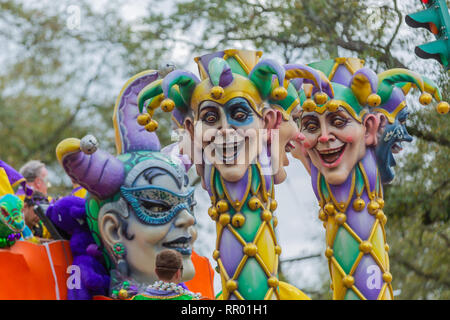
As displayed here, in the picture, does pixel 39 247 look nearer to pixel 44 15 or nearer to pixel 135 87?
pixel 135 87

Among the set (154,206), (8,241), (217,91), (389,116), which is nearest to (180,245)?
(154,206)

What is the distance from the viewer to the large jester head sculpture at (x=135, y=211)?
5586mm

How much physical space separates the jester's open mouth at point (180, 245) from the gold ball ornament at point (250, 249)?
4.76ft

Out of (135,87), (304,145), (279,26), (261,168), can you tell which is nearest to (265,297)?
(261,168)

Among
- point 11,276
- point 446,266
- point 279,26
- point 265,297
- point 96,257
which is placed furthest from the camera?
point 279,26

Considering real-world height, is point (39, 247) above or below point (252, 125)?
below

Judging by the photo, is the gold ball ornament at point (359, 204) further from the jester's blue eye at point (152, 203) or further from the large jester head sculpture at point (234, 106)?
the jester's blue eye at point (152, 203)

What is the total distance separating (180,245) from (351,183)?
1.54m

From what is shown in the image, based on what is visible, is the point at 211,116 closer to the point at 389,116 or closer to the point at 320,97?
the point at 320,97

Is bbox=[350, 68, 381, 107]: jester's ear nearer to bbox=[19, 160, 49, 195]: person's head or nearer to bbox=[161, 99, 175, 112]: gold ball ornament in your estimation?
bbox=[161, 99, 175, 112]: gold ball ornament

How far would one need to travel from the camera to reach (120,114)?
19.5ft

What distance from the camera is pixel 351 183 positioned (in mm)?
4633
